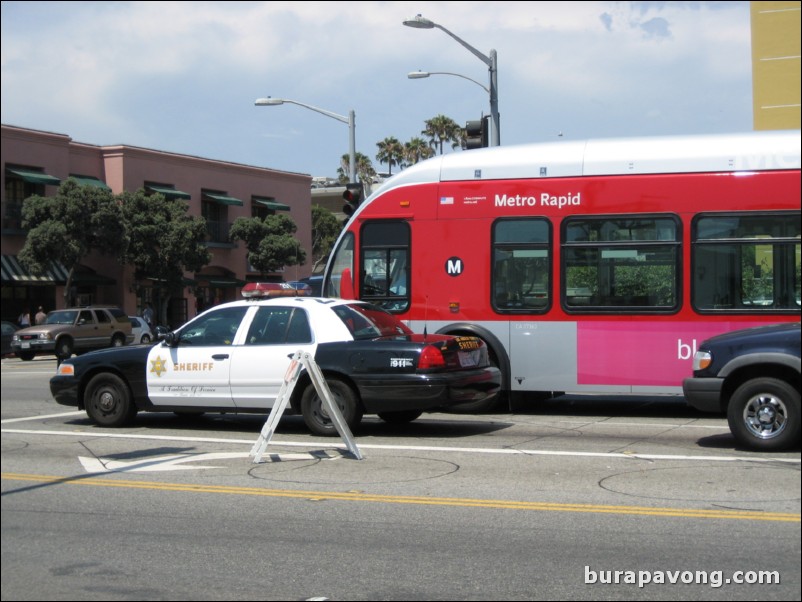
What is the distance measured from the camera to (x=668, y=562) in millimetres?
5871

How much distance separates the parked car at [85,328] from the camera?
27.4m

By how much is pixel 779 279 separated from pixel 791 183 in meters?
1.17

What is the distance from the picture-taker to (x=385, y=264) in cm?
1438

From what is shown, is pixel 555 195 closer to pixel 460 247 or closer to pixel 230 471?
pixel 460 247

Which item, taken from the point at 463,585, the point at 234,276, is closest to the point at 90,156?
the point at 234,276

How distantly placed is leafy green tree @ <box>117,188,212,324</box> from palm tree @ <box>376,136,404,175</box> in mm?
22219

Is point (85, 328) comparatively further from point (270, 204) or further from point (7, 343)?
point (270, 204)

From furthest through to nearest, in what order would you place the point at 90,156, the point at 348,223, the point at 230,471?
1. the point at 90,156
2. the point at 348,223
3. the point at 230,471

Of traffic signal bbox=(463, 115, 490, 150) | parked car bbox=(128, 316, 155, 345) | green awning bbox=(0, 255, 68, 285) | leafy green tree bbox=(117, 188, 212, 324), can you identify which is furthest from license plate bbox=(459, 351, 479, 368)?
leafy green tree bbox=(117, 188, 212, 324)

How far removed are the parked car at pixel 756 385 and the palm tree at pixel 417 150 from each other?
5072 centimetres

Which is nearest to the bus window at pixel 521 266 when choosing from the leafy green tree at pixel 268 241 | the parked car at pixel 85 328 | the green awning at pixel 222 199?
the parked car at pixel 85 328

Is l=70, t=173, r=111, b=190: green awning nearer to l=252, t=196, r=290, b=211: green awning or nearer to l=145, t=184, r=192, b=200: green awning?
l=145, t=184, r=192, b=200: green awning

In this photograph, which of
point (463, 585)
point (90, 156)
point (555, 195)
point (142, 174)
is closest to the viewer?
point (463, 585)

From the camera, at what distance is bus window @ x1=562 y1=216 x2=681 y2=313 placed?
12617mm
